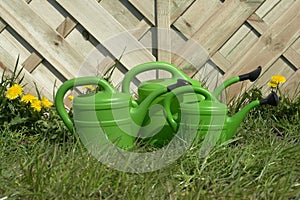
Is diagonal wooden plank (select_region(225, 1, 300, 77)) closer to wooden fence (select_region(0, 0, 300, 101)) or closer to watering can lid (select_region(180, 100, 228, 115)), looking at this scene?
wooden fence (select_region(0, 0, 300, 101))

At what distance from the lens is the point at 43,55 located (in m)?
2.48

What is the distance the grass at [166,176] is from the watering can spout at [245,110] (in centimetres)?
5

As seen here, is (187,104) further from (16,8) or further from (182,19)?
(16,8)

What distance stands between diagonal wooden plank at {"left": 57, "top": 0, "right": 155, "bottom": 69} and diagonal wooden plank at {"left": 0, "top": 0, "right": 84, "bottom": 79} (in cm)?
13

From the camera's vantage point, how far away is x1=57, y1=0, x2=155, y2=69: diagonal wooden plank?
2.45 meters

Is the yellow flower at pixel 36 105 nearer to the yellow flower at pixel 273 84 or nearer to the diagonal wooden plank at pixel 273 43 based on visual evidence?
the diagonal wooden plank at pixel 273 43

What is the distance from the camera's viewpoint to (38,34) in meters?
2.46

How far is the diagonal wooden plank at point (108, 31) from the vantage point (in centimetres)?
245

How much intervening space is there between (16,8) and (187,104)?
1.02 m

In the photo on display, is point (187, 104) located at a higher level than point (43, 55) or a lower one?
higher

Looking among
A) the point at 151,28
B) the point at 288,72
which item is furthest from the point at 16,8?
the point at 288,72

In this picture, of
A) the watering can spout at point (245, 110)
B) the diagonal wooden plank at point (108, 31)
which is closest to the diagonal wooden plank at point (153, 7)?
the diagonal wooden plank at point (108, 31)

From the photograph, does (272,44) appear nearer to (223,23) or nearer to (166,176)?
(223,23)

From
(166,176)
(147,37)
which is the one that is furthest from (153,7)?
(166,176)
